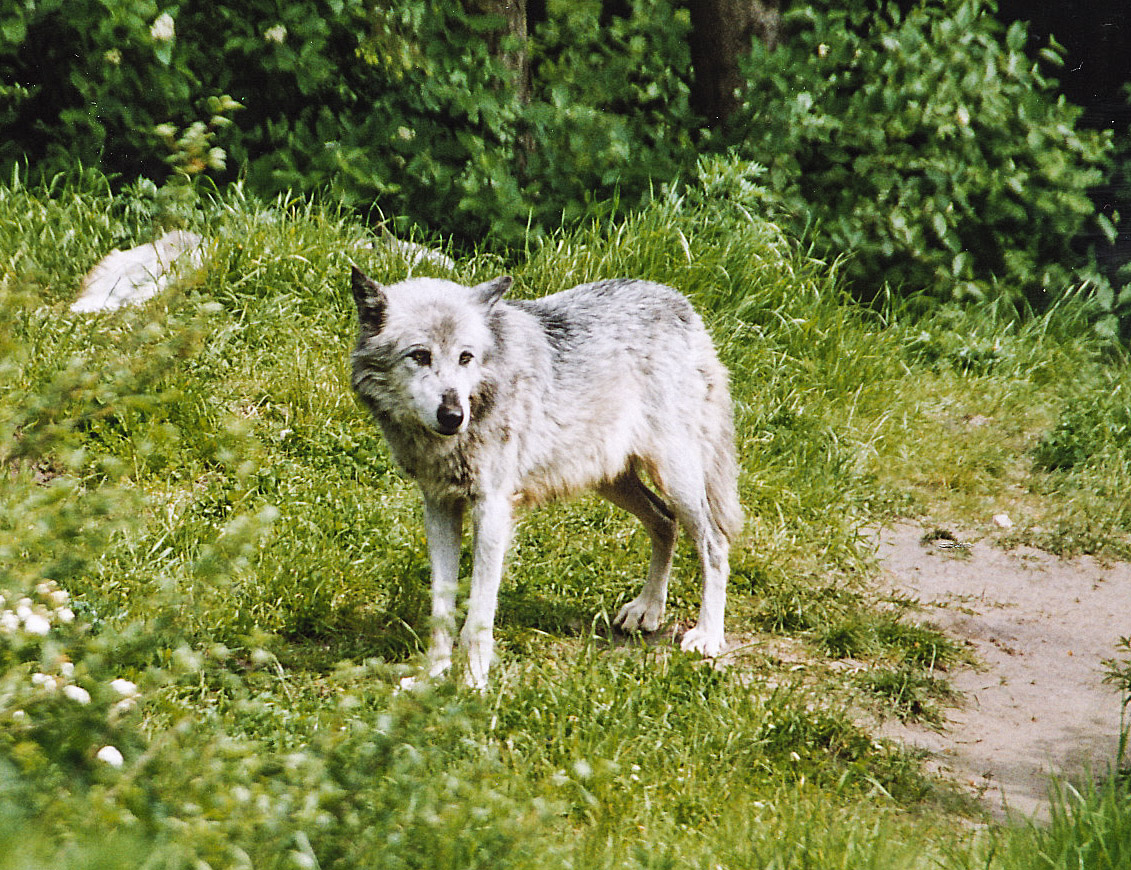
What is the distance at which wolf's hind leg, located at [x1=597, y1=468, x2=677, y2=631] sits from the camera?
195 inches

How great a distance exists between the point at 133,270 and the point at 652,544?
3385 millimetres

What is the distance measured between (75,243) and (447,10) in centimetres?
275

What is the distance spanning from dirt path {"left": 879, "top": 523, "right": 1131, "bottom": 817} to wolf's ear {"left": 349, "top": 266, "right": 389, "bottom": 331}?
2385 millimetres

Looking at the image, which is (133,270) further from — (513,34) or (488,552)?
(488,552)

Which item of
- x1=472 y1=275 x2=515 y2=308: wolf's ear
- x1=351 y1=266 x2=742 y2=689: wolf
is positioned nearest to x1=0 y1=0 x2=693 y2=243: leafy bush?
x1=351 y1=266 x2=742 y2=689: wolf

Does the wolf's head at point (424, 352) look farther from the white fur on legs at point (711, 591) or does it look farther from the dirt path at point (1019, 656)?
the dirt path at point (1019, 656)

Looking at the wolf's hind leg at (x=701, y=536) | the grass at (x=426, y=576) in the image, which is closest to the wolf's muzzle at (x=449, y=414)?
the grass at (x=426, y=576)

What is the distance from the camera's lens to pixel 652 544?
505 cm

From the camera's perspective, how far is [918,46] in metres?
7.89

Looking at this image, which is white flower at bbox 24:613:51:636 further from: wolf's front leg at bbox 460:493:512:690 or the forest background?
the forest background

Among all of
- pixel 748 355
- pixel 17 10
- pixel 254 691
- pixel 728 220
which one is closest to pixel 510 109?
pixel 728 220

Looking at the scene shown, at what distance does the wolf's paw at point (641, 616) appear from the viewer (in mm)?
4930

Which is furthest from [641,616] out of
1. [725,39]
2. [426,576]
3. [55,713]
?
[725,39]

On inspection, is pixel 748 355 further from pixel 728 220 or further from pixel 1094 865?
pixel 1094 865
